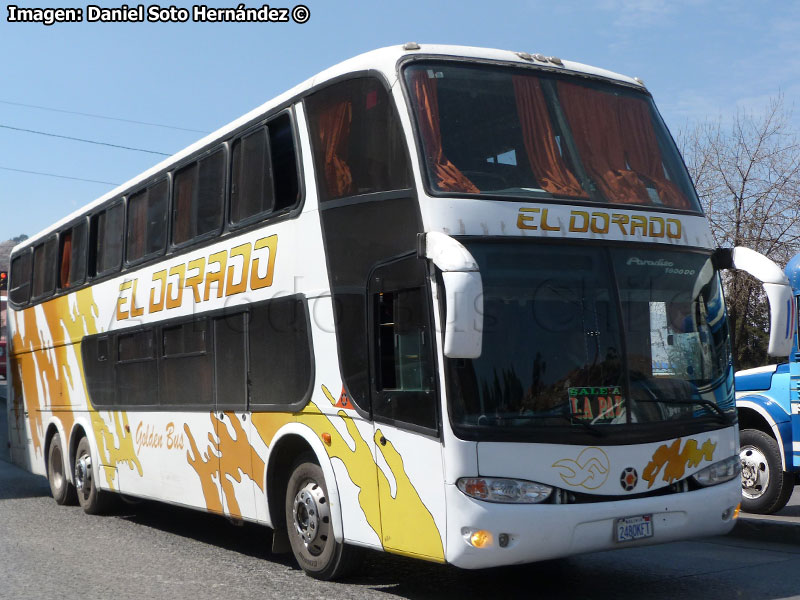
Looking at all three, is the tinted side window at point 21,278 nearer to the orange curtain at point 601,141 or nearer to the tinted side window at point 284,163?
the tinted side window at point 284,163

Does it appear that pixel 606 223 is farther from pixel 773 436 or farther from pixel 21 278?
pixel 21 278

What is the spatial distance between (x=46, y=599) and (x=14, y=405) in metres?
10.1

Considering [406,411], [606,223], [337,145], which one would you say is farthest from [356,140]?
[406,411]

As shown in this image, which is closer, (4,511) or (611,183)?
(611,183)

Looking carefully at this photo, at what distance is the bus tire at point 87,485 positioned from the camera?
13.4m

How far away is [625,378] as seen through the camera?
703 cm

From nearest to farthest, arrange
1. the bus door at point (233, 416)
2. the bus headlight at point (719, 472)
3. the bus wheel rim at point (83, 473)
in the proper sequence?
the bus headlight at point (719, 472)
the bus door at point (233, 416)
the bus wheel rim at point (83, 473)

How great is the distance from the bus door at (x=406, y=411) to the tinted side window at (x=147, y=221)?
455cm

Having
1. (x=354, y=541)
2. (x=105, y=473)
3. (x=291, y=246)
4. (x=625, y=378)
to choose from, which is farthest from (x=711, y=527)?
(x=105, y=473)

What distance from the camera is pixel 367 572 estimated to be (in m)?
8.59

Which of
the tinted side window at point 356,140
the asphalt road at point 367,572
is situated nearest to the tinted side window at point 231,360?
the asphalt road at point 367,572

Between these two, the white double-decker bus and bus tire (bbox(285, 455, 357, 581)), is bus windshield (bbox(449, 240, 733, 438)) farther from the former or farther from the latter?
bus tire (bbox(285, 455, 357, 581))

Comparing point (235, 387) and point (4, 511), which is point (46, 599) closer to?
point (235, 387)

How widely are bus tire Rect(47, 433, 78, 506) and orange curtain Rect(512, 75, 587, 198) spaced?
30.9ft
